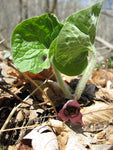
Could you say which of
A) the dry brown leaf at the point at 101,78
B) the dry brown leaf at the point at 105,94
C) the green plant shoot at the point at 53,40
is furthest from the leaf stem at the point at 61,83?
the dry brown leaf at the point at 101,78

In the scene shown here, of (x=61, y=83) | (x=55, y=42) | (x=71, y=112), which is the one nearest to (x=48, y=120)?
(x=71, y=112)

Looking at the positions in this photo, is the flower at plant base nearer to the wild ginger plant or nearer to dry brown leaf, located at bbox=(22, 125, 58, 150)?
the wild ginger plant

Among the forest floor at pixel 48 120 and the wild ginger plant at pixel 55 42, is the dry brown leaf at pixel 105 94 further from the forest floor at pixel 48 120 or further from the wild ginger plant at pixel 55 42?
the wild ginger plant at pixel 55 42

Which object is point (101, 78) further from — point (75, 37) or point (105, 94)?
point (75, 37)

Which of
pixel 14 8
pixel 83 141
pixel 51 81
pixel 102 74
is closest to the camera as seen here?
pixel 83 141

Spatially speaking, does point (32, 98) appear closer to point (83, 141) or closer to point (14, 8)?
point (83, 141)

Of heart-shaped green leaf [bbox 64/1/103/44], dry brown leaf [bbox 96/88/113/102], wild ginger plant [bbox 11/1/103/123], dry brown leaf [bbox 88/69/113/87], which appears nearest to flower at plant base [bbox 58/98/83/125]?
wild ginger plant [bbox 11/1/103/123]

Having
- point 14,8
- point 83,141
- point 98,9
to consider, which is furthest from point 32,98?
point 14,8

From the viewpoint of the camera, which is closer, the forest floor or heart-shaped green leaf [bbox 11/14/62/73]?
the forest floor
